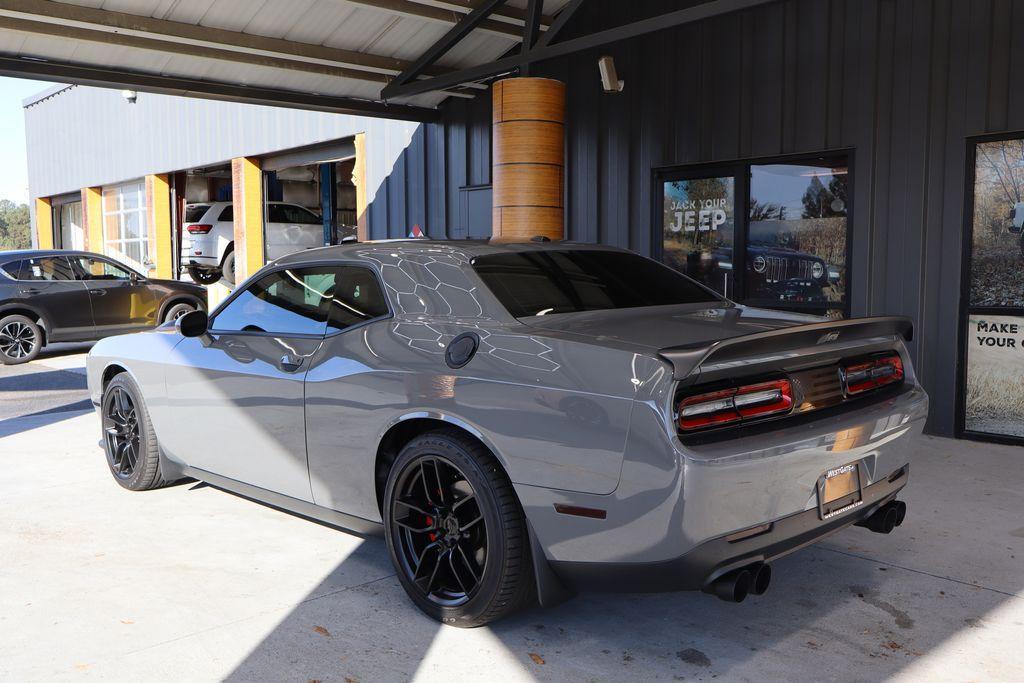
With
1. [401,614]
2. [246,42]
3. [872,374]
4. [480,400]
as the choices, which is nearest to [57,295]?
[246,42]

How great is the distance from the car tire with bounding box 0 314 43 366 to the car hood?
11.1m

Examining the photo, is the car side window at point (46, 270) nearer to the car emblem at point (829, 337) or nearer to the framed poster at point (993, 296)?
the framed poster at point (993, 296)

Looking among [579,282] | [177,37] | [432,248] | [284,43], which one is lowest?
[579,282]

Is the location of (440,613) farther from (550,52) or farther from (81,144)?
(81,144)

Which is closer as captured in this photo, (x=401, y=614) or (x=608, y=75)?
(x=401, y=614)

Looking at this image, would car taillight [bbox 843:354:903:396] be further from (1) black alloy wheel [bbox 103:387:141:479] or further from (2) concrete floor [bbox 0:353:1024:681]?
(1) black alloy wheel [bbox 103:387:141:479]

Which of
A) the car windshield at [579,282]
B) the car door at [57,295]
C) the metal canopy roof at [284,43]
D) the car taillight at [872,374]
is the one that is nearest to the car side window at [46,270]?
the car door at [57,295]

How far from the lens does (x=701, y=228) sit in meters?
8.80

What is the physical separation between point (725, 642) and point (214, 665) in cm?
182

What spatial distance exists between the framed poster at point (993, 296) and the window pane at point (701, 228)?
7.27ft

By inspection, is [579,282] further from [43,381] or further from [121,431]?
[43,381]

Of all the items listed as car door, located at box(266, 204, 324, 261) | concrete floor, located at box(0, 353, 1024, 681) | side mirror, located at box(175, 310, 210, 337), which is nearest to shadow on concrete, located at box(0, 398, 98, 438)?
concrete floor, located at box(0, 353, 1024, 681)

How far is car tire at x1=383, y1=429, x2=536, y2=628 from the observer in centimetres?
312

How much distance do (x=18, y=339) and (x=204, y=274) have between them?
8284 mm
